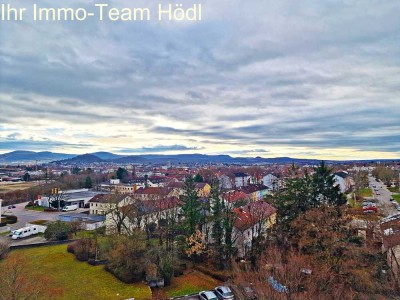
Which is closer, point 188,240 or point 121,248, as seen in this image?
point 121,248

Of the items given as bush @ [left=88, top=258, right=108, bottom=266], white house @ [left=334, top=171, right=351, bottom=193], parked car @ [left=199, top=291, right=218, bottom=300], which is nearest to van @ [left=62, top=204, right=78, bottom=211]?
bush @ [left=88, top=258, right=108, bottom=266]

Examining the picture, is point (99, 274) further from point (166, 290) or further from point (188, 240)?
point (188, 240)

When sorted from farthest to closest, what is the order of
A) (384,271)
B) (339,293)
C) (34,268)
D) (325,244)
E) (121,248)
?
(34,268), (121,248), (384,271), (325,244), (339,293)

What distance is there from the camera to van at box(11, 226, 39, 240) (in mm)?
31983

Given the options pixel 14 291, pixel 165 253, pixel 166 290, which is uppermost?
pixel 14 291

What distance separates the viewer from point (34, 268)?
73.5ft

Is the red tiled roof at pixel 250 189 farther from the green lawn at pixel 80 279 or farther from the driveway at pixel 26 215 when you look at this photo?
the green lawn at pixel 80 279

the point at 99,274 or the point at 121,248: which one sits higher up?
the point at 121,248

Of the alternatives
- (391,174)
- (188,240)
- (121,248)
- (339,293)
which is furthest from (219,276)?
(391,174)

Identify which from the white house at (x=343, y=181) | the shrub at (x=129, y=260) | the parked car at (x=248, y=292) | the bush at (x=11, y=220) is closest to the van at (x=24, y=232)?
the bush at (x=11, y=220)

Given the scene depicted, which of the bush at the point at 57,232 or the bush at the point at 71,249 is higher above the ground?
the bush at the point at 57,232

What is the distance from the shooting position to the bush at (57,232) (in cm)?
3011

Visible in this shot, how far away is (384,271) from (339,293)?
278 inches

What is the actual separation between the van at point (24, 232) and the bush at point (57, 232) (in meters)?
3.89
